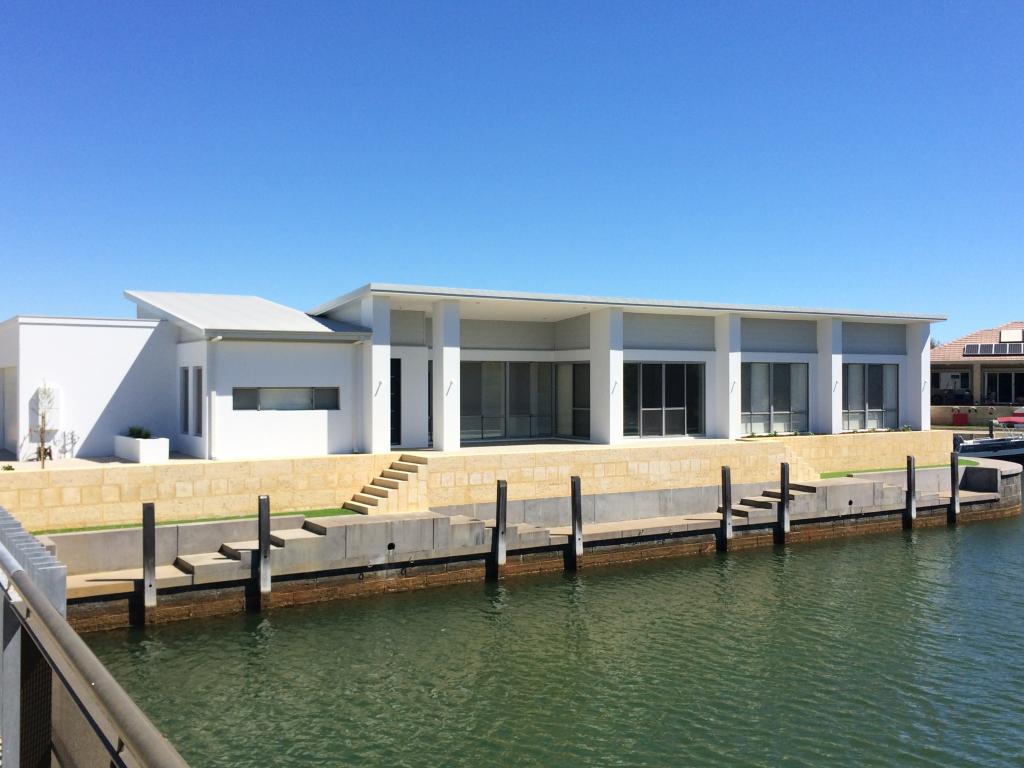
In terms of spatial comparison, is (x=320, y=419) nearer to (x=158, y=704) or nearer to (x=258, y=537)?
(x=258, y=537)

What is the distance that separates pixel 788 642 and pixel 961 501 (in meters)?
15.5

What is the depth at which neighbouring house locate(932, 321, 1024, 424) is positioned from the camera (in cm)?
5300

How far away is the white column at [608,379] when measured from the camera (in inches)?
1046

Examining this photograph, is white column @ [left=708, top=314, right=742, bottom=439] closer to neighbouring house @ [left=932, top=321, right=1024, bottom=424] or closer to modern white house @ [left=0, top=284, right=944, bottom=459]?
modern white house @ [left=0, top=284, right=944, bottom=459]

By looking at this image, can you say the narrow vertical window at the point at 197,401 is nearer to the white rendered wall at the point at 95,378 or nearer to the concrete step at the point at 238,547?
the white rendered wall at the point at 95,378

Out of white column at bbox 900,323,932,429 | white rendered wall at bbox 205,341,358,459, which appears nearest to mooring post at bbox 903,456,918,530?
white column at bbox 900,323,932,429

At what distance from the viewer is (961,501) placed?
27359mm

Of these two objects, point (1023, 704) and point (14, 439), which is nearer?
point (1023, 704)

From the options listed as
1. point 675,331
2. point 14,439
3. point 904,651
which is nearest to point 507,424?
point 675,331

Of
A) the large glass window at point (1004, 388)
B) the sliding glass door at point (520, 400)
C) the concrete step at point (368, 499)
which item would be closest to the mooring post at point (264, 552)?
the concrete step at point (368, 499)

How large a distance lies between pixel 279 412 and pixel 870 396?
21.9 metres

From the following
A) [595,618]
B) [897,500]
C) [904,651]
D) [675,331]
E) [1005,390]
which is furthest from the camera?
[1005,390]

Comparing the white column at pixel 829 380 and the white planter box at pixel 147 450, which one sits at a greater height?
the white column at pixel 829 380

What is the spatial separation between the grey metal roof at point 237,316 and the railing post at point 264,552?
6.01 meters
